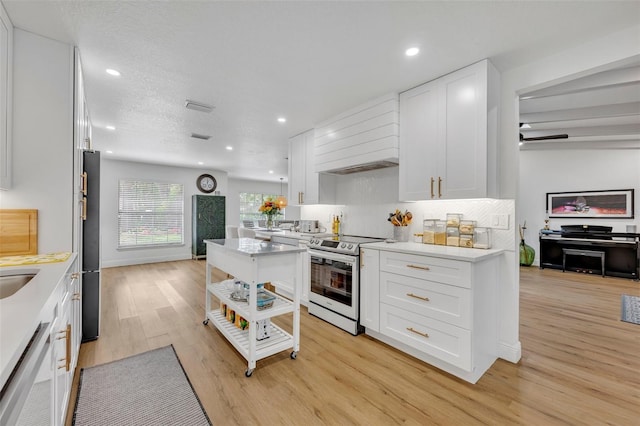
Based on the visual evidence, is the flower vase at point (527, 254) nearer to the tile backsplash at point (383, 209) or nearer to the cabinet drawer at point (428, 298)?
the tile backsplash at point (383, 209)

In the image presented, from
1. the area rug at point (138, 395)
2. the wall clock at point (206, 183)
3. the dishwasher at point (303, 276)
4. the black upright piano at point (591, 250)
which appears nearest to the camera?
the area rug at point (138, 395)

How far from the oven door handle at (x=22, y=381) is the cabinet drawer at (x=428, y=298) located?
226 centimetres

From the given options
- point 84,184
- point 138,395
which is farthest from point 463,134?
point 84,184

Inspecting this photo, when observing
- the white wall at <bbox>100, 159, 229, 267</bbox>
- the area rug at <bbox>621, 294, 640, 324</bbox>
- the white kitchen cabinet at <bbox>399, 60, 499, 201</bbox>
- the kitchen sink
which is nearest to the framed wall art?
the area rug at <bbox>621, 294, 640, 324</bbox>

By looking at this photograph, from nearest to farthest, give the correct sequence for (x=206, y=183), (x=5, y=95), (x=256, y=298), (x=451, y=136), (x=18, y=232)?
1. (x=5, y=95)
2. (x=18, y=232)
3. (x=256, y=298)
4. (x=451, y=136)
5. (x=206, y=183)

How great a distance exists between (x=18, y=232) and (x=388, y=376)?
2.94 meters

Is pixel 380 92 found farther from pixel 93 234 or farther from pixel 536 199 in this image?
pixel 536 199

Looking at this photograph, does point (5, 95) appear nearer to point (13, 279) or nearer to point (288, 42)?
point (13, 279)

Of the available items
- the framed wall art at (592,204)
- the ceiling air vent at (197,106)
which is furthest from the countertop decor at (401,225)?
the framed wall art at (592,204)

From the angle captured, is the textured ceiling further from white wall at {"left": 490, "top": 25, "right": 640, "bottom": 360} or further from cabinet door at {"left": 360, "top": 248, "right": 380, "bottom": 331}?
cabinet door at {"left": 360, "top": 248, "right": 380, "bottom": 331}

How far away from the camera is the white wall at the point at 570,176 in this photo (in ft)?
18.0

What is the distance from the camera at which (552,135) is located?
4.73 m

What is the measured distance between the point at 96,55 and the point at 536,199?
8391mm

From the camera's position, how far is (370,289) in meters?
2.70
